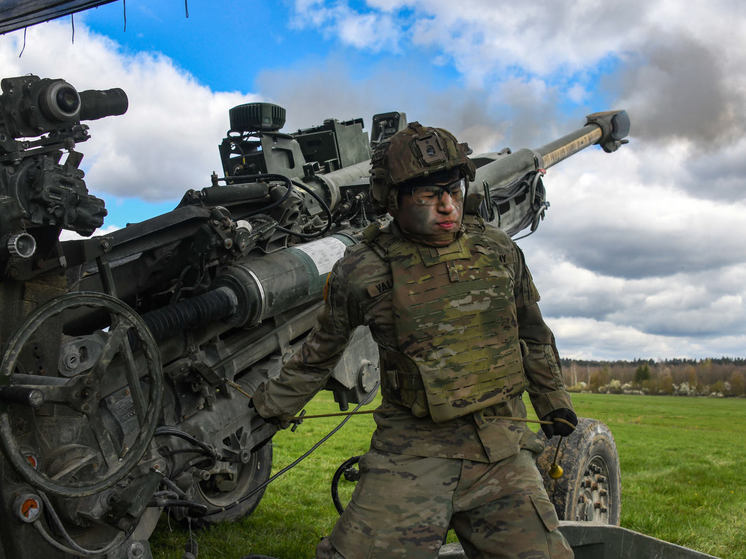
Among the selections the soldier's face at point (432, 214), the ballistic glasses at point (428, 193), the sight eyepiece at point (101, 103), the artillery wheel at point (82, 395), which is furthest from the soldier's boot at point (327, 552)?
the sight eyepiece at point (101, 103)

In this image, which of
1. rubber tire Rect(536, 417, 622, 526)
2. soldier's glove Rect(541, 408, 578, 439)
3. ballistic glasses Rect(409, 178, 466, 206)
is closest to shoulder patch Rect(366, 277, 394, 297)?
ballistic glasses Rect(409, 178, 466, 206)

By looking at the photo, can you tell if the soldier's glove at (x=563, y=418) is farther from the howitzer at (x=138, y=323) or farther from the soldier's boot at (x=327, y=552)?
the soldier's boot at (x=327, y=552)

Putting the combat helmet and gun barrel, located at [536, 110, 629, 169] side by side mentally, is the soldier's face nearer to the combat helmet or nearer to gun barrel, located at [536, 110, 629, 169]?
the combat helmet

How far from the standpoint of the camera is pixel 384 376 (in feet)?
11.8

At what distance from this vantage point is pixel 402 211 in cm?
357

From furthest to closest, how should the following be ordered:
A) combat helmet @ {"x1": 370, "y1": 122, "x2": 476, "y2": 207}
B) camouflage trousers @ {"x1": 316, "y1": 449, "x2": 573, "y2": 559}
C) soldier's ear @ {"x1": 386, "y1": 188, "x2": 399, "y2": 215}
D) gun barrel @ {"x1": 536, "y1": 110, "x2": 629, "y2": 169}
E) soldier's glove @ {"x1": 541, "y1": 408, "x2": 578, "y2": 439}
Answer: gun barrel @ {"x1": 536, "y1": 110, "x2": 629, "y2": 169} → soldier's glove @ {"x1": 541, "y1": 408, "x2": 578, "y2": 439} → soldier's ear @ {"x1": 386, "y1": 188, "x2": 399, "y2": 215} → combat helmet @ {"x1": 370, "y1": 122, "x2": 476, "y2": 207} → camouflage trousers @ {"x1": 316, "y1": 449, "x2": 573, "y2": 559}

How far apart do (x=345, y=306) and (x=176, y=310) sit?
1.38 meters

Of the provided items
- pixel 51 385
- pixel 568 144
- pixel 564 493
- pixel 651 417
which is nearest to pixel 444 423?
pixel 51 385

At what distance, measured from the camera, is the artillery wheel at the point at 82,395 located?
328 centimetres

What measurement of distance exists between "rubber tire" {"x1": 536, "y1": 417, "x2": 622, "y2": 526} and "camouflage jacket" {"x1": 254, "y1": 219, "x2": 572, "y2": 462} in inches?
79.2

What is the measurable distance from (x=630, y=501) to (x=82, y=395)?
629cm

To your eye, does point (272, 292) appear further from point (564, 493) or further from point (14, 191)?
point (564, 493)

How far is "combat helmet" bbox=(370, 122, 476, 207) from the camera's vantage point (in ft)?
11.4

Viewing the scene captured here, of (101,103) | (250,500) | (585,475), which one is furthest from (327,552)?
(250,500)
